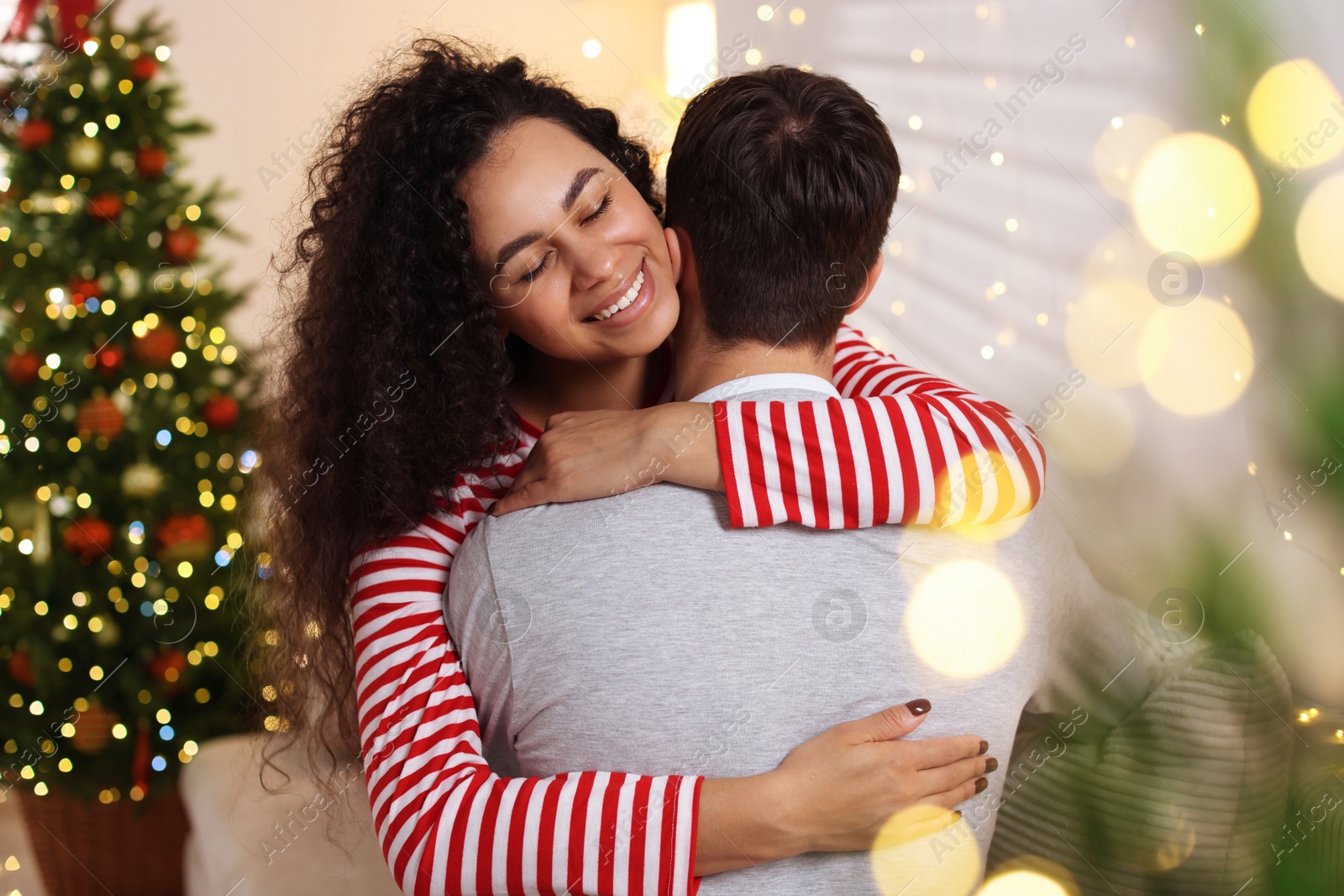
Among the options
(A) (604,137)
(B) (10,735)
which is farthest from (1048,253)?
(B) (10,735)

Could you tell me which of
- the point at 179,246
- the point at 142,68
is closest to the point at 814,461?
the point at 179,246

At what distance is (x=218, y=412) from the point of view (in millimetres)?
2688

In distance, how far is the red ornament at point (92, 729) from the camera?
105 inches

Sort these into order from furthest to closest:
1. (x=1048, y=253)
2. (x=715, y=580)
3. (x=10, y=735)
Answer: (x=10, y=735), (x=1048, y=253), (x=715, y=580)

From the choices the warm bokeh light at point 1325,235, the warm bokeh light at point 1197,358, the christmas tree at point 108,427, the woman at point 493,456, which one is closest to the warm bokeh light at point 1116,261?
the warm bokeh light at point 1197,358

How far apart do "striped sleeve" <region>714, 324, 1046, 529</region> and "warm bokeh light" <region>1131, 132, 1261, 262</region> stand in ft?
1.25

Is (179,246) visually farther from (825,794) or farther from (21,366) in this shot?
(825,794)

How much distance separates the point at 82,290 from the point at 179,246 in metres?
0.27

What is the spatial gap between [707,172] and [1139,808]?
0.95 m

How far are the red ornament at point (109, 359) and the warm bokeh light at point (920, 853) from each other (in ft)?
7.94

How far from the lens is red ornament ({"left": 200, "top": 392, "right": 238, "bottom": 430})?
269 cm

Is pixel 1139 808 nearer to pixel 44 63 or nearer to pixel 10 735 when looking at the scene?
pixel 10 735

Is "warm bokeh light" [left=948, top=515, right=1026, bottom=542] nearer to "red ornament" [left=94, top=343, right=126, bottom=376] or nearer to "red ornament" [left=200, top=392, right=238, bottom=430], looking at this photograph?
"red ornament" [left=200, top=392, right=238, bottom=430]

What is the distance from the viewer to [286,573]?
154 cm
